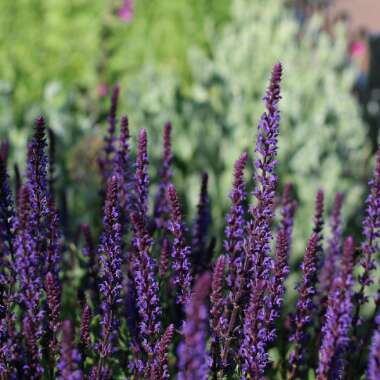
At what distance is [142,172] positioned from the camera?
96.3 inches

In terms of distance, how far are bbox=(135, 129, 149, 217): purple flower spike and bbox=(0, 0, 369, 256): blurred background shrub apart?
3038mm

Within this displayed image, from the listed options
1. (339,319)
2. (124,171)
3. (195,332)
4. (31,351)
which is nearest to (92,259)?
(124,171)

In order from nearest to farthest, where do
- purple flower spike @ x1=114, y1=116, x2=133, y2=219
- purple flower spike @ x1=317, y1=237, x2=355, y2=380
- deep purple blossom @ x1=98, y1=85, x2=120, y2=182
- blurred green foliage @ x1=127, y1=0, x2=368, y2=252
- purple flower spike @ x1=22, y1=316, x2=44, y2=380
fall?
purple flower spike @ x1=317, y1=237, x2=355, y2=380
purple flower spike @ x1=22, y1=316, x2=44, y2=380
purple flower spike @ x1=114, y1=116, x2=133, y2=219
deep purple blossom @ x1=98, y1=85, x2=120, y2=182
blurred green foliage @ x1=127, y1=0, x2=368, y2=252

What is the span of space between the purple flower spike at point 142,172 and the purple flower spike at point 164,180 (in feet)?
2.11

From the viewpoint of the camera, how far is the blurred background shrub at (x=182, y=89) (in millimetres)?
7258

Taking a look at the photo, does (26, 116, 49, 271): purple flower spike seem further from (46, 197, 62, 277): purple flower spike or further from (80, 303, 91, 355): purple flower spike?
(80, 303, 91, 355): purple flower spike

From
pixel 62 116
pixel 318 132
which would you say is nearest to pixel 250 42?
pixel 318 132

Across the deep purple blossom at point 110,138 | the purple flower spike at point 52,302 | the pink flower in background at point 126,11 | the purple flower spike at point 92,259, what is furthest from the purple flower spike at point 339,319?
the pink flower in background at point 126,11

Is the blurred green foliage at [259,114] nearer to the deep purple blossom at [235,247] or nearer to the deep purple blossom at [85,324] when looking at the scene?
the deep purple blossom at [235,247]

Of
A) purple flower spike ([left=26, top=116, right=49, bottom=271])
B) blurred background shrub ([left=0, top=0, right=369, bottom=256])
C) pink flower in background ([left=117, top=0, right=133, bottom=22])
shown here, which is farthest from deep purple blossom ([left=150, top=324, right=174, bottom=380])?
pink flower in background ([left=117, top=0, right=133, bottom=22])

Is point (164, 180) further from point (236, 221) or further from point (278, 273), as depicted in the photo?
point (278, 273)

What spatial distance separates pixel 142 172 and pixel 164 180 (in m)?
0.84

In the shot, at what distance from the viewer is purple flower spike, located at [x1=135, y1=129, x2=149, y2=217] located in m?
2.39

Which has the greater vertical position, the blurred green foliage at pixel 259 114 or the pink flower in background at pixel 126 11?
the pink flower in background at pixel 126 11
